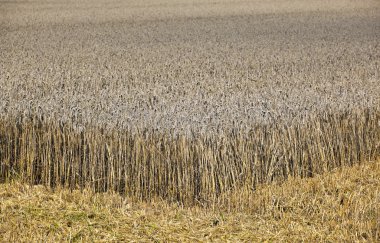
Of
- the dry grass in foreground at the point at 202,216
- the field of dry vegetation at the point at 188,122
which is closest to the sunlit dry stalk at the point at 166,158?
the field of dry vegetation at the point at 188,122

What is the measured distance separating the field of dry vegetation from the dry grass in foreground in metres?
0.08

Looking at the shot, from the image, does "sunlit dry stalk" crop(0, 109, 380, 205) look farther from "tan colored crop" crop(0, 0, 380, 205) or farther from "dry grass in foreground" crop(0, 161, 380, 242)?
"dry grass in foreground" crop(0, 161, 380, 242)

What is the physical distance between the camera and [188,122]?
21.1 ft

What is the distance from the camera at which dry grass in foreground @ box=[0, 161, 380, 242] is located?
5.11 metres

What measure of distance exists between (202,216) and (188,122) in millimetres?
1194

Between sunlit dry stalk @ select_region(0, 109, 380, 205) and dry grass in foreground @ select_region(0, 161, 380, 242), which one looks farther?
sunlit dry stalk @ select_region(0, 109, 380, 205)

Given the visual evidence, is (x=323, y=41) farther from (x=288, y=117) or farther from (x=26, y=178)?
(x=26, y=178)

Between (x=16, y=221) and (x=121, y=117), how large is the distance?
1698mm

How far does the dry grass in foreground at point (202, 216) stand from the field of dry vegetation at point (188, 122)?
0.08 m

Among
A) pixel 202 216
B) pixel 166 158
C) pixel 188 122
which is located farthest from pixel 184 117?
pixel 202 216

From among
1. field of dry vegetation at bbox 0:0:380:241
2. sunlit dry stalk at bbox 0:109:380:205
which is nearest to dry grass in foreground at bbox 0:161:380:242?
field of dry vegetation at bbox 0:0:380:241

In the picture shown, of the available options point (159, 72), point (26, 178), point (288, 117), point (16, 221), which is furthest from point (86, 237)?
point (159, 72)

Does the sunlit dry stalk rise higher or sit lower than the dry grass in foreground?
higher

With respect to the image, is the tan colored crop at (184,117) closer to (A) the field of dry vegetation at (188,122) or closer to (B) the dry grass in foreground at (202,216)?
(A) the field of dry vegetation at (188,122)
